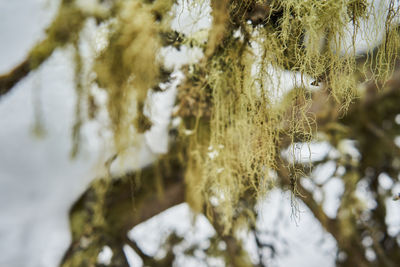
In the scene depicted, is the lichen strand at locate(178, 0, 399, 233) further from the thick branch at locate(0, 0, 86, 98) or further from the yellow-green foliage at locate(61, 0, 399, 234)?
the thick branch at locate(0, 0, 86, 98)

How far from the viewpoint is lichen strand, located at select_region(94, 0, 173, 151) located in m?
0.79

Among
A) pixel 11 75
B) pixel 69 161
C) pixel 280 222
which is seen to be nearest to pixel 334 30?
pixel 11 75

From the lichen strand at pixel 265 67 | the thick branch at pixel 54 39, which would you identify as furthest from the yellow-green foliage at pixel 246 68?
the thick branch at pixel 54 39

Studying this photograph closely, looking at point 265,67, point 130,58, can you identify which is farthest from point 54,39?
point 265,67

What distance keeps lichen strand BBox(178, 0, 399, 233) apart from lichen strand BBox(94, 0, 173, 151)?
148 millimetres

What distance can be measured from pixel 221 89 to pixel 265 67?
0.53ft

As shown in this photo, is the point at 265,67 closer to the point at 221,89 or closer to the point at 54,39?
the point at 221,89

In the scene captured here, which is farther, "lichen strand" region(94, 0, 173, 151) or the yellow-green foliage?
"lichen strand" region(94, 0, 173, 151)

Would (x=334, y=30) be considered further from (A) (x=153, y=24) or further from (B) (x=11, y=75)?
(B) (x=11, y=75)

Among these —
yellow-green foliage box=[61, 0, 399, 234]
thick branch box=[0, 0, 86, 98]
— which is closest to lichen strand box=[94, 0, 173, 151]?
yellow-green foliage box=[61, 0, 399, 234]

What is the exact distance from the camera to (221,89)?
80 centimetres

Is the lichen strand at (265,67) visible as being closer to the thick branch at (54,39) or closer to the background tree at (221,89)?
the background tree at (221,89)

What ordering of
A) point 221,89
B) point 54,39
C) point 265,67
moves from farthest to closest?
point 54,39 → point 221,89 → point 265,67

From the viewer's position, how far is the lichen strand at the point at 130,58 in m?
0.79
